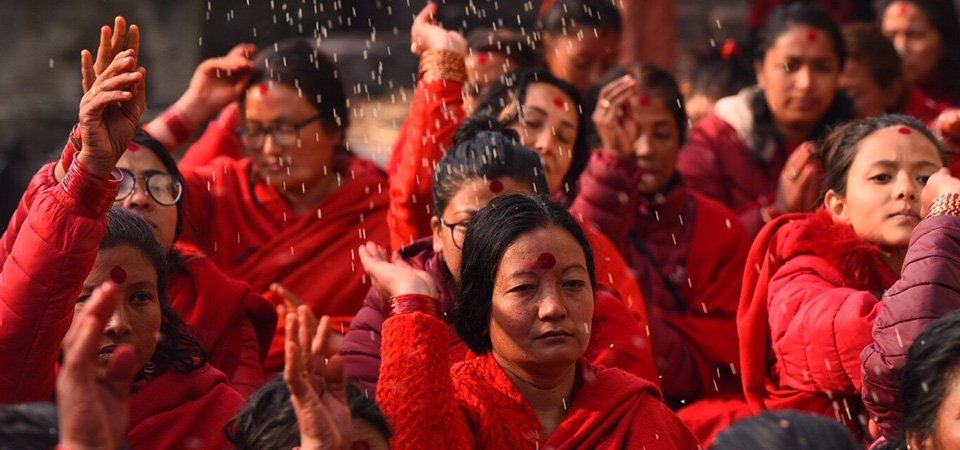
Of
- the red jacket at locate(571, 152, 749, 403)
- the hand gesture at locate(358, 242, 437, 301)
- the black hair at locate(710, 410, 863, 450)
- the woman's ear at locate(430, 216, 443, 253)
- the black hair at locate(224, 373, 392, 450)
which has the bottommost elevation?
the red jacket at locate(571, 152, 749, 403)

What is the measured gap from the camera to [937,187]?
4.18m

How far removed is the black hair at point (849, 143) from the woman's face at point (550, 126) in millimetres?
1040

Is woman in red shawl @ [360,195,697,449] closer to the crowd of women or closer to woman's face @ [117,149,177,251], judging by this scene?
the crowd of women

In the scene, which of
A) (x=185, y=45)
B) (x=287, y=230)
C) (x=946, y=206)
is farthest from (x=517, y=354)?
(x=185, y=45)

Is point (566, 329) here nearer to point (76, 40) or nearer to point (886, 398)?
point (886, 398)

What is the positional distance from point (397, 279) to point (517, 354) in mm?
363

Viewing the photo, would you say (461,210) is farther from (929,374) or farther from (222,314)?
(929,374)

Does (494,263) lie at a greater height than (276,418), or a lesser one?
greater

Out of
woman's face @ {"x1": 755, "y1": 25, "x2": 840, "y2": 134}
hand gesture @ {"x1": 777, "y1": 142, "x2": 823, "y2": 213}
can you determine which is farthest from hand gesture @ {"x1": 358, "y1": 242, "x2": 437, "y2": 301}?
woman's face @ {"x1": 755, "y1": 25, "x2": 840, "y2": 134}

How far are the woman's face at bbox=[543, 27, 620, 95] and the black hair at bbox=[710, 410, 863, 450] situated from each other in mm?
4490

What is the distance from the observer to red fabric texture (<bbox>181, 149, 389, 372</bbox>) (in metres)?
5.80

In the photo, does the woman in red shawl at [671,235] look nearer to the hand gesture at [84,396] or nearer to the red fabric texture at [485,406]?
the red fabric texture at [485,406]

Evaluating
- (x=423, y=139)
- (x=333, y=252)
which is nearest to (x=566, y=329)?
(x=423, y=139)

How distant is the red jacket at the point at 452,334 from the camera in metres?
4.45
